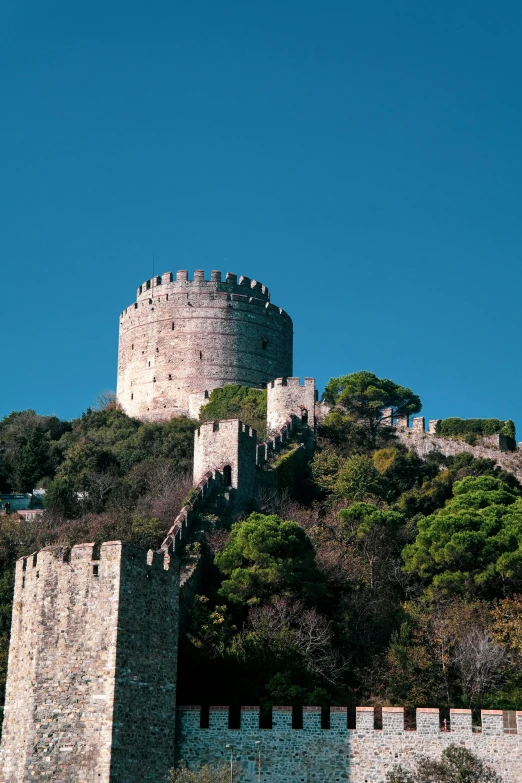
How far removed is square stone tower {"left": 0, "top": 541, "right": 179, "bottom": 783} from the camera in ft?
75.6

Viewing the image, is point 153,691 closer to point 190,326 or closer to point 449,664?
point 449,664

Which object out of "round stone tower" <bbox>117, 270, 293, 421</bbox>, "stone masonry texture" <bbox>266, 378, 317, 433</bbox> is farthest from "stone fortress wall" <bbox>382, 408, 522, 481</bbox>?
"round stone tower" <bbox>117, 270, 293, 421</bbox>

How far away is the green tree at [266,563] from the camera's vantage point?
32031 millimetres

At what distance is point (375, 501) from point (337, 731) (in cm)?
1853

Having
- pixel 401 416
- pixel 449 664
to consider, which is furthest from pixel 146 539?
pixel 401 416

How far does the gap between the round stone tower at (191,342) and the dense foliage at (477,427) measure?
342 inches

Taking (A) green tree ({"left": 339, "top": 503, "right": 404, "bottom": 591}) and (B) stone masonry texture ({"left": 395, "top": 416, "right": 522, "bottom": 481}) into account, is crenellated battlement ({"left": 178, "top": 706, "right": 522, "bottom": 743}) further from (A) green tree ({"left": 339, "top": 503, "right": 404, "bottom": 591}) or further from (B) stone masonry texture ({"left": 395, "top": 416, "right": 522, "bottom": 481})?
(B) stone masonry texture ({"left": 395, "top": 416, "right": 522, "bottom": 481})

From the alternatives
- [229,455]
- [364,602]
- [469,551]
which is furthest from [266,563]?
[229,455]

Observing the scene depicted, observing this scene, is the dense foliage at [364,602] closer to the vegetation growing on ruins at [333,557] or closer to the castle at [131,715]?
the vegetation growing on ruins at [333,557]

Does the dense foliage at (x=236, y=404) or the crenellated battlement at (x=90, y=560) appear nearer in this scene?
the crenellated battlement at (x=90, y=560)

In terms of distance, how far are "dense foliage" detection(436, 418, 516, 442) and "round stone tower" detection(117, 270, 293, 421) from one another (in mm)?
8686

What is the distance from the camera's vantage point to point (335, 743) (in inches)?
949

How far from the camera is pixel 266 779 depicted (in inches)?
945

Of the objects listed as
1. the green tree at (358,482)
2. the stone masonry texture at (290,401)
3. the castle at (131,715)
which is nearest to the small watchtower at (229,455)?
the green tree at (358,482)
